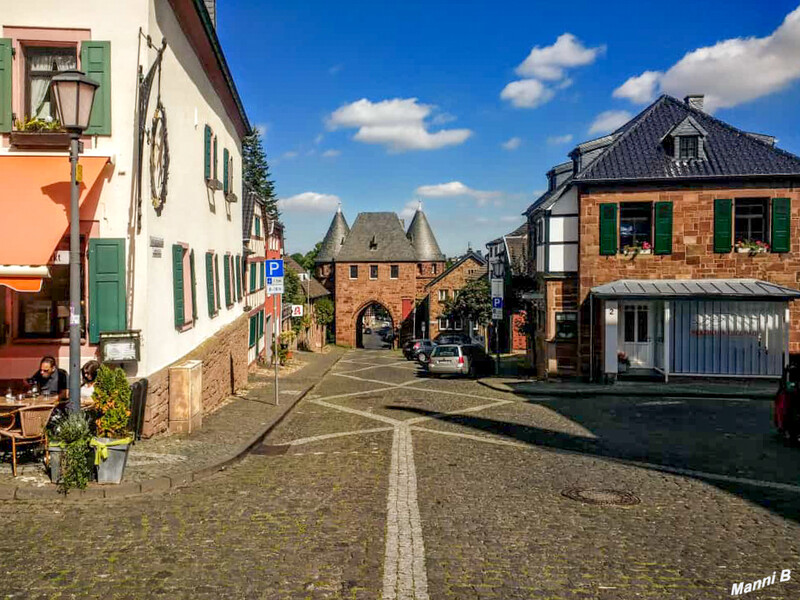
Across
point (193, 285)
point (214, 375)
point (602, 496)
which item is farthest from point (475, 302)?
point (602, 496)

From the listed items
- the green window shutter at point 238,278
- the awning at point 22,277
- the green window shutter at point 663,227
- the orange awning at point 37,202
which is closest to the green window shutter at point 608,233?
the green window shutter at point 663,227

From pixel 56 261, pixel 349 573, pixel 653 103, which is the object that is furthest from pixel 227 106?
pixel 349 573

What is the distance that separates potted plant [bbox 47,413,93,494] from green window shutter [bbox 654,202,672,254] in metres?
18.8

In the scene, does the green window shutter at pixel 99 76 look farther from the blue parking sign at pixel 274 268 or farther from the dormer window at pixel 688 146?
the dormer window at pixel 688 146

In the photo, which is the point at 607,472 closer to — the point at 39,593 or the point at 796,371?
the point at 796,371

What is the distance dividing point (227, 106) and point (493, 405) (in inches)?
438

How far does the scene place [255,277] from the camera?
3161 centimetres

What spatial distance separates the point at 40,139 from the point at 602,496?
367 inches

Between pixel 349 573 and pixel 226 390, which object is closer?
pixel 349 573

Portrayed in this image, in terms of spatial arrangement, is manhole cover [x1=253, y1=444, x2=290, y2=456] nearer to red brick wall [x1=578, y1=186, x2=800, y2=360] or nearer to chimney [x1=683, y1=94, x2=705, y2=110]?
red brick wall [x1=578, y1=186, x2=800, y2=360]

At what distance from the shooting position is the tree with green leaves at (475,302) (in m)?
51.0

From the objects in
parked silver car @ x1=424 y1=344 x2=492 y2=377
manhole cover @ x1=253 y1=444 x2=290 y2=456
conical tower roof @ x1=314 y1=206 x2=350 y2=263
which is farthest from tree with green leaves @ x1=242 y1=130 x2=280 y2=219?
manhole cover @ x1=253 y1=444 x2=290 y2=456

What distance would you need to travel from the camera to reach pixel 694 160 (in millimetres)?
23453

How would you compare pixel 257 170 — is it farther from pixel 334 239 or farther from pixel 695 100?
pixel 695 100
